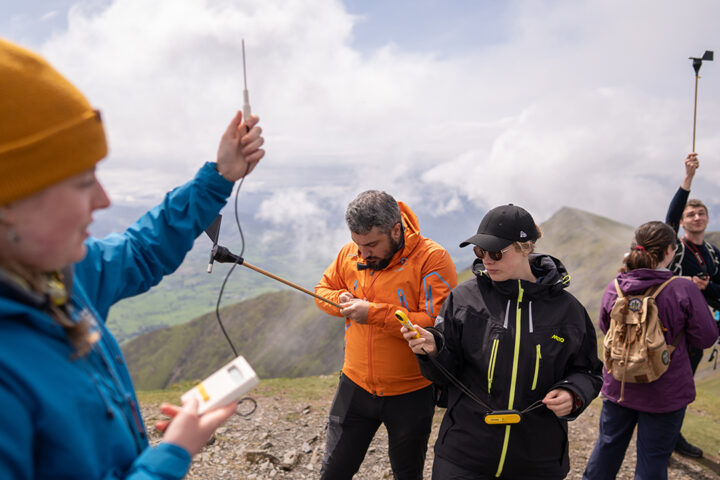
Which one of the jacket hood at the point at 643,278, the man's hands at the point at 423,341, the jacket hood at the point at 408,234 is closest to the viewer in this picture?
the man's hands at the point at 423,341

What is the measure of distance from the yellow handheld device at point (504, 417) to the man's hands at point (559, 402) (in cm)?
29

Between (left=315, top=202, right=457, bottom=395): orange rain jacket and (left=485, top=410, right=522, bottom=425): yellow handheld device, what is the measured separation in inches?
51.0

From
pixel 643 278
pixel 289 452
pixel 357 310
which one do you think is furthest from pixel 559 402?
pixel 289 452

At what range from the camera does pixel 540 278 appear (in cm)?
446

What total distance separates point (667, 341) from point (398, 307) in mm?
3902

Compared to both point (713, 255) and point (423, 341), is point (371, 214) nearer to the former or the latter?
point (423, 341)

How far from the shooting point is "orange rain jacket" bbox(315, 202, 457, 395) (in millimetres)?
5266

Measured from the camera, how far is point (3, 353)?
1545mm

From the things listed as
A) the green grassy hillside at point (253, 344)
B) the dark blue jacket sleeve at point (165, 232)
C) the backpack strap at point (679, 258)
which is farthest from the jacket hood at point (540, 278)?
the green grassy hillside at point (253, 344)

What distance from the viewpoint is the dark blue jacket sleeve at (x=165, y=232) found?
2.74m

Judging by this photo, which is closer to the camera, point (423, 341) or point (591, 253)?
point (423, 341)

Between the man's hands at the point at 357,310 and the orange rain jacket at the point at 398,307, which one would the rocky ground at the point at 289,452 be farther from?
the man's hands at the point at 357,310

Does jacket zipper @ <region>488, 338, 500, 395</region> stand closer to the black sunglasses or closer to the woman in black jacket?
the woman in black jacket

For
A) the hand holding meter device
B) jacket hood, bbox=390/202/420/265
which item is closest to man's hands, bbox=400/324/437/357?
jacket hood, bbox=390/202/420/265
